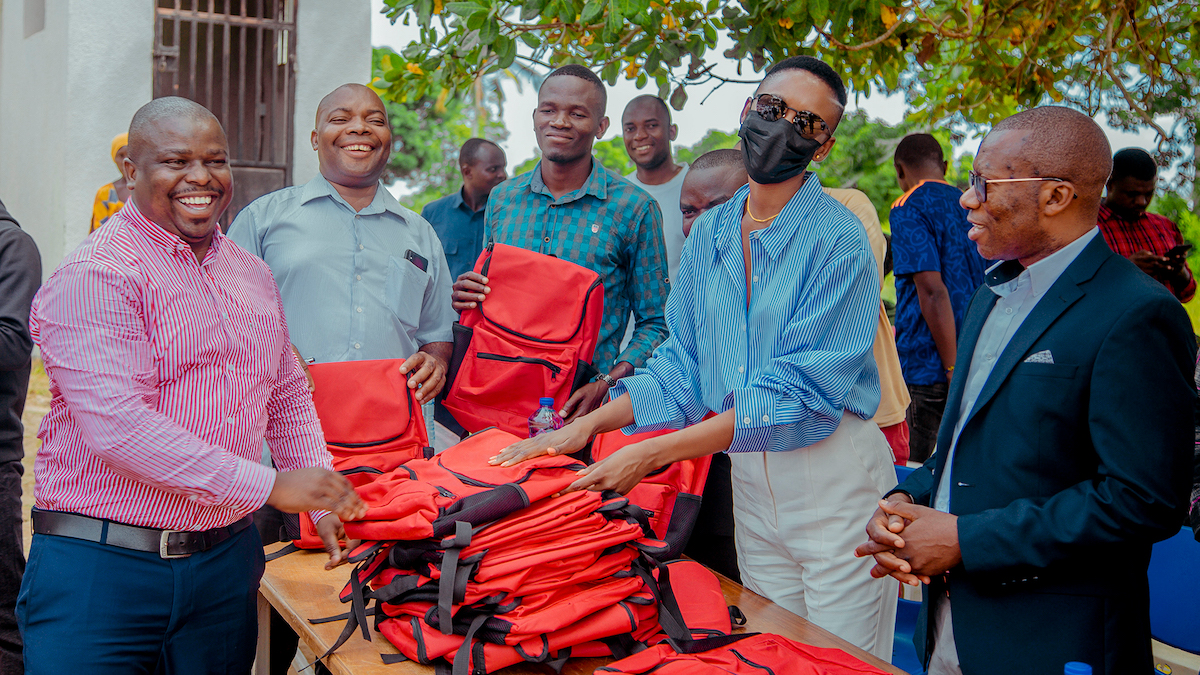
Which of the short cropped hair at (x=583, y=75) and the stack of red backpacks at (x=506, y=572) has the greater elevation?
the short cropped hair at (x=583, y=75)

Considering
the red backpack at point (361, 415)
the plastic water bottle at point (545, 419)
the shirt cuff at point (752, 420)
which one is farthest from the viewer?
the plastic water bottle at point (545, 419)

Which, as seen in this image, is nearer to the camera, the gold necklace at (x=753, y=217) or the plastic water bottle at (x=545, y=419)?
the gold necklace at (x=753, y=217)

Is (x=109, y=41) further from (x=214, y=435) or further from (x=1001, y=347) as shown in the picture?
(x=1001, y=347)

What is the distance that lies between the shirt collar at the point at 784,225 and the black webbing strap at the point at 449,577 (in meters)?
1.16

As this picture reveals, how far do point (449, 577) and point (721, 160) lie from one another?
2.27 meters

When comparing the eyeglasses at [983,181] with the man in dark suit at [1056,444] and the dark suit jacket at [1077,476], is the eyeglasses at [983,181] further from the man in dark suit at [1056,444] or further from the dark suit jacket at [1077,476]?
the dark suit jacket at [1077,476]

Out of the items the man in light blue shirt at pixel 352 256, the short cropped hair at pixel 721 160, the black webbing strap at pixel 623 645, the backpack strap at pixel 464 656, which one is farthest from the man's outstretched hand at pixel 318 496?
the short cropped hair at pixel 721 160

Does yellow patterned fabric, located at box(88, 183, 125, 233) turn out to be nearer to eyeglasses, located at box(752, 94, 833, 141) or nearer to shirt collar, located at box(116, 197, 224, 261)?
shirt collar, located at box(116, 197, 224, 261)

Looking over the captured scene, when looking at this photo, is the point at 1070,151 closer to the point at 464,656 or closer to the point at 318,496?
the point at 464,656

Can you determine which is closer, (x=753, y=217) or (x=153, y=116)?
(x=153, y=116)

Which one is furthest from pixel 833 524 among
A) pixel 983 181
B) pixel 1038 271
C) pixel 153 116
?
pixel 153 116

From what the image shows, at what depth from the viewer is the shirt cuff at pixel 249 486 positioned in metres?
2.12

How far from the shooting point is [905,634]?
12.6ft

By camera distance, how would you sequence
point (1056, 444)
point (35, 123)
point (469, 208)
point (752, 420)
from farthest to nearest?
point (35, 123)
point (469, 208)
point (752, 420)
point (1056, 444)
